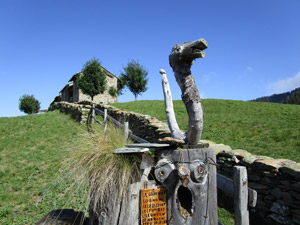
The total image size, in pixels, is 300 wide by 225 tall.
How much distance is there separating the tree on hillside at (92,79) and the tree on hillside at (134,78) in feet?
21.5

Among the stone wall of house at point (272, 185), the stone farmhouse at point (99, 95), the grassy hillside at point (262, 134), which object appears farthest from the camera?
the stone farmhouse at point (99, 95)

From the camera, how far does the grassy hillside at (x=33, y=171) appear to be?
4133 millimetres

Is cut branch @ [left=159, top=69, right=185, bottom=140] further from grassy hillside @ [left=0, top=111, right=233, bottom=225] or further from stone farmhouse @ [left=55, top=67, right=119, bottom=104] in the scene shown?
stone farmhouse @ [left=55, top=67, right=119, bottom=104]

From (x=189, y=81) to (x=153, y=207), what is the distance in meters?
1.17

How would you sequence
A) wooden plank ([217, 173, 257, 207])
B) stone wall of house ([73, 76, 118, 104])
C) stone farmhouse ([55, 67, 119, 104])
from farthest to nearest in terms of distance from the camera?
stone wall of house ([73, 76, 118, 104]) < stone farmhouse ([55, 67, 119, 104]) < wooden plank ([217, 173, 257, 207])

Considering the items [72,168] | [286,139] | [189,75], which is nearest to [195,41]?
[189,75]

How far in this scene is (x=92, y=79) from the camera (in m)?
26.3

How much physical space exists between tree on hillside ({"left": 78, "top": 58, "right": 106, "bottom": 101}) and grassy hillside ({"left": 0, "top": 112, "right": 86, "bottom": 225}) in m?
13.6

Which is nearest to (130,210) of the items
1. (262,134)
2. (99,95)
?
(262,134)

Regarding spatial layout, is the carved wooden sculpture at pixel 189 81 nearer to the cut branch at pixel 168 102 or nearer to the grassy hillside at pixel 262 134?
the cut branch at pixel 168 102

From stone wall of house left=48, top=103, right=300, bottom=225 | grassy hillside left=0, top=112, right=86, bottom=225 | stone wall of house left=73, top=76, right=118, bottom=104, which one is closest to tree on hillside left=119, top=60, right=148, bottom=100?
stone wall of house left=73, top=76, right=118, bottom=104

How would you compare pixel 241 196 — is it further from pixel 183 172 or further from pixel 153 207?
pixel 153 207

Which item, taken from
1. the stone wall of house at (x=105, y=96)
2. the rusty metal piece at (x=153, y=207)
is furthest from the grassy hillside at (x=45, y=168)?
the stone wall of house at (x=105, y=96)

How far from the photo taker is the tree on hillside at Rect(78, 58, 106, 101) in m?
25.9
